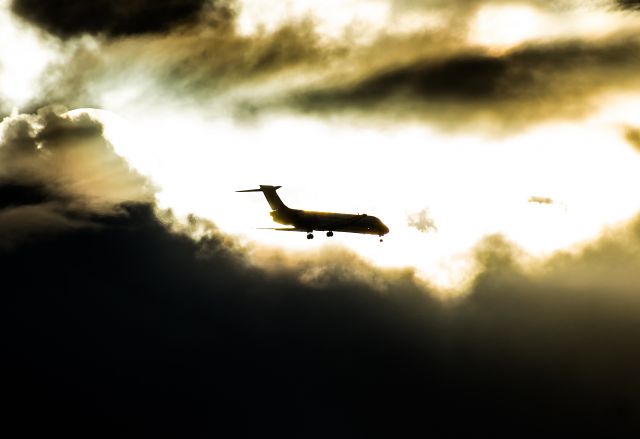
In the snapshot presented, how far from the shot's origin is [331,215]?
465ft

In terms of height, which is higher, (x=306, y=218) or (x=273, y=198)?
(x=273, y=198)

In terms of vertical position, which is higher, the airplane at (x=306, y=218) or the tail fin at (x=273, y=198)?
the tail fin at (x=273, y=198)

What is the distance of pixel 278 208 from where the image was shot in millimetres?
140375

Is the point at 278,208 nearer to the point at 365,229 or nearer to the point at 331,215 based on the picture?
the point at 331,215

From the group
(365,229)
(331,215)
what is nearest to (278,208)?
(331,215)

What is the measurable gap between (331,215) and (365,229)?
11.1 m

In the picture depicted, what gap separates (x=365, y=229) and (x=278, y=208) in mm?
21777

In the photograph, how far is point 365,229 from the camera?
488ft

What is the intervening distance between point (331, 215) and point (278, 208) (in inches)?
462

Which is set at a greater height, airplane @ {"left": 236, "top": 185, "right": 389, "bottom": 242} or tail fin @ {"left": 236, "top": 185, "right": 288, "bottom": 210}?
tail fin @ {"left": 236, "top": 185, "right": 288, "bottom": 210}
